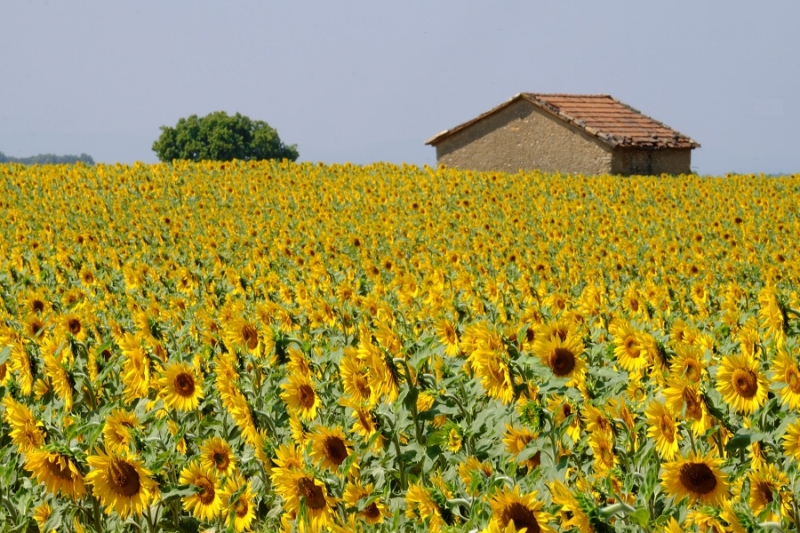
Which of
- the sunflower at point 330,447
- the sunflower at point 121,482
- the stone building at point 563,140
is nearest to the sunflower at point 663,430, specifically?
the sunflower at point 330,447

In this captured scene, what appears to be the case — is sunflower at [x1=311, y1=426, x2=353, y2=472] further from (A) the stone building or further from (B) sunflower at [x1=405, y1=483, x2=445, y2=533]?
(A) the stone building

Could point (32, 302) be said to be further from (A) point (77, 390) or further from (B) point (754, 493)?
(B) point (754, 493)

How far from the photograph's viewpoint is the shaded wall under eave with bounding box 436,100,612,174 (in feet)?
109

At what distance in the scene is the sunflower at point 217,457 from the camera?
14.7 feet

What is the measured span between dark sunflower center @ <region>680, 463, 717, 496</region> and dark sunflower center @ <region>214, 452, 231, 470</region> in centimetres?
212

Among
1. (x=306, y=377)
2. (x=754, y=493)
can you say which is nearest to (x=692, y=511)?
(x=754, y=493)

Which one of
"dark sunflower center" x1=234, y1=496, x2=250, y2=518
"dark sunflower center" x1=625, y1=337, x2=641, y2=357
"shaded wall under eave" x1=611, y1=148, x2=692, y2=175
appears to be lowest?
"dark sunflower center" x1=234, y1=496, x2=250, y2=518

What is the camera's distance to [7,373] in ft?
19.0

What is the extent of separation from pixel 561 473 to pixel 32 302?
618cm

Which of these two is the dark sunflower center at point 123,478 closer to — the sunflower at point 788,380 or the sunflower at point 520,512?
the sunflower at point 520,512

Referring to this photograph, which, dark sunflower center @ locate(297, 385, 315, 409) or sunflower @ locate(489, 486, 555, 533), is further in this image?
dark sunflower center @ locate(297, 385, 315, 409)

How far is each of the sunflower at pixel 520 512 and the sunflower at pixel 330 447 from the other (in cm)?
113

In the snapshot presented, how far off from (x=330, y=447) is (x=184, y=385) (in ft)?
4.92

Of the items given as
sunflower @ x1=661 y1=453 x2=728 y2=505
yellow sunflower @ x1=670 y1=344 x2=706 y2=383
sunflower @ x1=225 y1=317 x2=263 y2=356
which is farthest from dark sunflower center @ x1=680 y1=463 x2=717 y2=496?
sunflower @ x1=225 y1=317 x2=263 y2=356
